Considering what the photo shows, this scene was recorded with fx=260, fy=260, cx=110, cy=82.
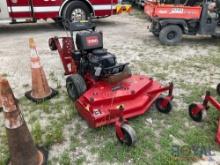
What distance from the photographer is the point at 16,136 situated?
253 centimetres

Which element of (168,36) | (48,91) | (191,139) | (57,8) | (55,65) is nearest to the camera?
(191,139)

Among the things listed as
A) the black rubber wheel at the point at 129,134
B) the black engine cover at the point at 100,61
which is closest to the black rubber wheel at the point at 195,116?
the black rubber wheel at the point at 129,134

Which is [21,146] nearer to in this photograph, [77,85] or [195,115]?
[77,85]

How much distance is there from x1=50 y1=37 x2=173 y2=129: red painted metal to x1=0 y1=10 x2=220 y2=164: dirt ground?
220mm

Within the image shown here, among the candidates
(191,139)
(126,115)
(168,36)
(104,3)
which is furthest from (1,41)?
(191,139)

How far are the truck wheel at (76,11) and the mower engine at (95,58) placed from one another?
430 cm

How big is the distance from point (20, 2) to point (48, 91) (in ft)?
13.6

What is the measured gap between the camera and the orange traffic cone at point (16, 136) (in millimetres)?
2420

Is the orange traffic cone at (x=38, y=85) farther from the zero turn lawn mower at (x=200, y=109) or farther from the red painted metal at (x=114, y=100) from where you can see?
the zero turn lawn mower at (x=200, y=109)

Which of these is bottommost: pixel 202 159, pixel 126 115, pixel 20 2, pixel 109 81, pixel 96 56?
pixel 202 159

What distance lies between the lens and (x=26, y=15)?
738 centimetres

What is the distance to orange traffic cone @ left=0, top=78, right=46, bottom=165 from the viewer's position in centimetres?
242

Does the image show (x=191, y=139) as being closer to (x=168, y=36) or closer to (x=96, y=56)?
(x=96, y=56)

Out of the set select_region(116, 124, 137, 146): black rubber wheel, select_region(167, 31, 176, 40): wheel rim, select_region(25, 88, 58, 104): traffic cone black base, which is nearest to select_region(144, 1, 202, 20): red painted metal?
select_region(167, 31, 176, 40): wheel rim
